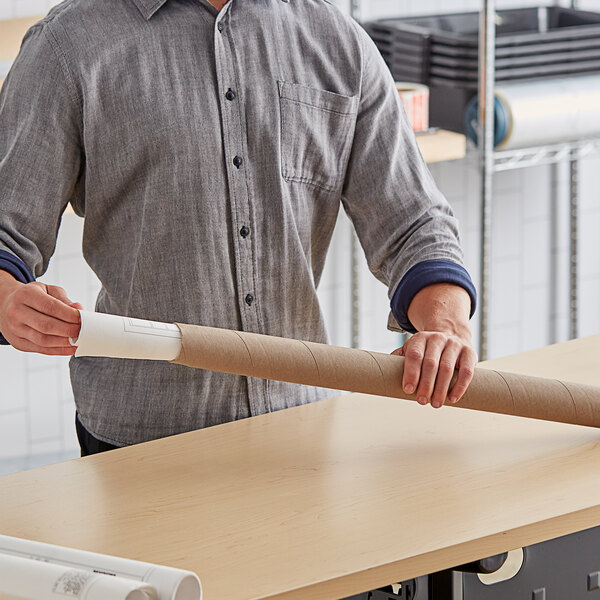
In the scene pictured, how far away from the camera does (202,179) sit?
1465 millimetres

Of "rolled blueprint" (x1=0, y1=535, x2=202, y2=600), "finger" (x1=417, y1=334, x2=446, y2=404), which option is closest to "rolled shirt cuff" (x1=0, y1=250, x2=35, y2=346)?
"rolled blueprint" (x1=0, y1=535, x2=202, y2=600)

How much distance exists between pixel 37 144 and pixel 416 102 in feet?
4.76

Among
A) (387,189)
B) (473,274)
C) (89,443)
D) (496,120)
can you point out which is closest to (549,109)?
(496,120)

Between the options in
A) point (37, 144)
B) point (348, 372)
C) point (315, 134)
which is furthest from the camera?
point (315, 134)

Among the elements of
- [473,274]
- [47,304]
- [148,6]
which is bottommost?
[473,274]

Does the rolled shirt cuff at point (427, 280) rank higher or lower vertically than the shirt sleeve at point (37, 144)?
lower

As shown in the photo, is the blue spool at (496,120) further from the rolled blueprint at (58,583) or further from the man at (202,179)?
the rolled blueprint at (58,583)

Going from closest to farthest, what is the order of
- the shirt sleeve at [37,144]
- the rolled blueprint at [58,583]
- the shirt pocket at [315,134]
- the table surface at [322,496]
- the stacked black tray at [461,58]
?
the rolled blueprint at [58,583] → the table surface at [322,496] → the shirt sleeve at [37,144] → the shirt pocket at [315,134] → the stacked black tray at [461,58]

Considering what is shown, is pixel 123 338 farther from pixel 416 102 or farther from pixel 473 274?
pixel 473 274

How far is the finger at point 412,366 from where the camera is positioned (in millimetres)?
1293

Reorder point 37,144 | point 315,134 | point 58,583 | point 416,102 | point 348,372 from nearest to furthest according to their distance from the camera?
1. point 58,583
2. point 348,372
3. point 37,144
4. point 315,134
5. point 416,102

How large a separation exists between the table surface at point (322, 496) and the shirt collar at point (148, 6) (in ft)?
1.85

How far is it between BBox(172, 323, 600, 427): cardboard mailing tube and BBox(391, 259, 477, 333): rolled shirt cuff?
16 cm

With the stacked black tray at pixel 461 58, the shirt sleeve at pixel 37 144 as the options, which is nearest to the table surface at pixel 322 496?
the shirt sleeve at pixel 37 144
